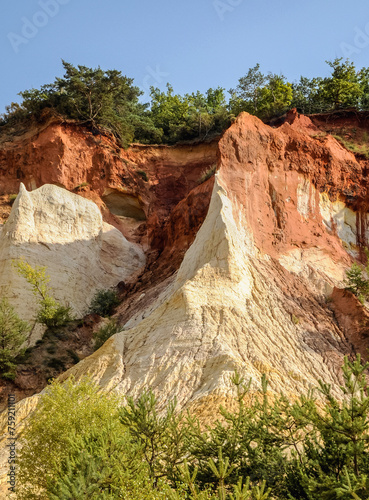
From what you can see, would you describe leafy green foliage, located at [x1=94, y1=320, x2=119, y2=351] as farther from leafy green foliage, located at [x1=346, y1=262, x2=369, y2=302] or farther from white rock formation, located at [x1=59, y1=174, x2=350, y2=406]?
leafy green foliage, located at [x1=346, y1=262, x2=369, y2=302]

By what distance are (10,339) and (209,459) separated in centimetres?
1304

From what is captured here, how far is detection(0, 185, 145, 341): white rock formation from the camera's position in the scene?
23.6 m

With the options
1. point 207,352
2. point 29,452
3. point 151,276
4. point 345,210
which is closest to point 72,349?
point 151,276

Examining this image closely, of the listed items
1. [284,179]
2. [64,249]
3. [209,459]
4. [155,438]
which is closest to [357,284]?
[284,179]

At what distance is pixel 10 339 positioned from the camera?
1931 cm

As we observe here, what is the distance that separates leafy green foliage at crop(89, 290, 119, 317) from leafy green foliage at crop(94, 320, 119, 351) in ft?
5.98

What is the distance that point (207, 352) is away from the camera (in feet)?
48.8

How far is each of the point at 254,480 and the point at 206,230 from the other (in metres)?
12.4

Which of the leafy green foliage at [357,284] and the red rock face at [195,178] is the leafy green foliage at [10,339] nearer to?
the red rock face at [195,178]

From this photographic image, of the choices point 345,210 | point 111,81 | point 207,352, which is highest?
point 111,81

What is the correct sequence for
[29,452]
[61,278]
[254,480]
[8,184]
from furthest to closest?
1. [8,184]
2. [61,278]
3. [29,452]
4. [254,480]

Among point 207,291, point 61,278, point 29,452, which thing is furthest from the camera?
point 61,278

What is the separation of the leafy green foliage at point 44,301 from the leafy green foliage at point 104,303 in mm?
1635

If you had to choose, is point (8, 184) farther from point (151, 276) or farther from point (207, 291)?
point (207, 291)
